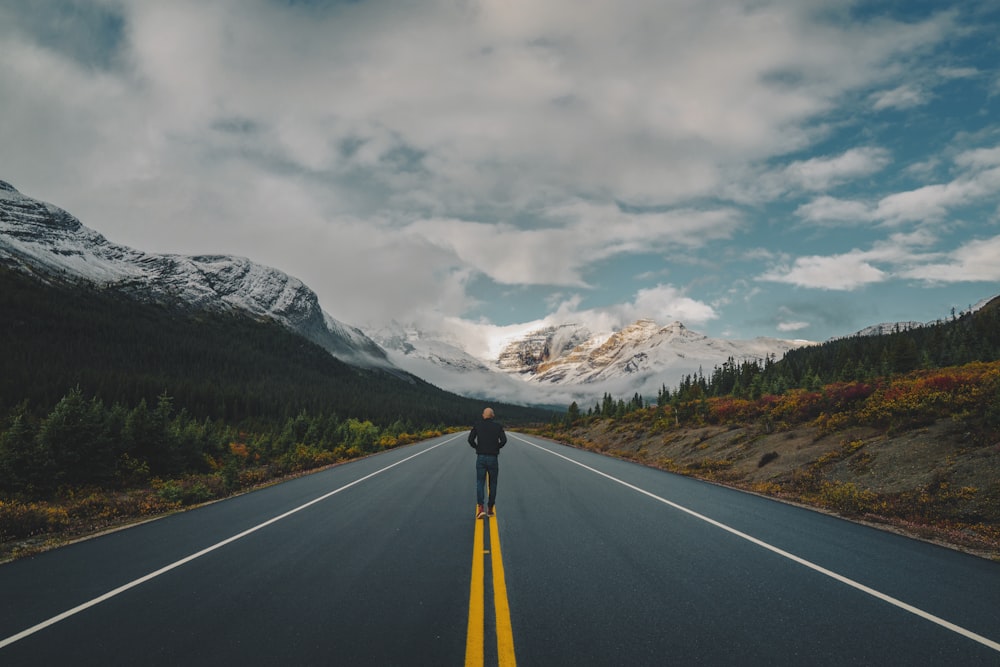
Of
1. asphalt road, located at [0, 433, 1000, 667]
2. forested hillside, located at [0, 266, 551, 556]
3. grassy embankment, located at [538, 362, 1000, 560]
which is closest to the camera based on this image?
asphalt road, located at [0, 433, 1000, 667]

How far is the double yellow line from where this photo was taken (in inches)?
149

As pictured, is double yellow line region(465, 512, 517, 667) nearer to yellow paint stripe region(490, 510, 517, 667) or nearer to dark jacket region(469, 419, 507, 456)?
yellow paint stripe region(490, 510, 517, 667)

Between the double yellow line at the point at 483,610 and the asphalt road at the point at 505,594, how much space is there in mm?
30

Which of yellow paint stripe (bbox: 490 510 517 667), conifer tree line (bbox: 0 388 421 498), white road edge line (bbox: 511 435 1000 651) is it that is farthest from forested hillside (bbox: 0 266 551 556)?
white road edge line (bbox: 511 435 1000 651)

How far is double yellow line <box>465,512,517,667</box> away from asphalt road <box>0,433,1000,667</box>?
3cm

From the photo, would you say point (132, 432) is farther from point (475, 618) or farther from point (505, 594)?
point (475, 618)

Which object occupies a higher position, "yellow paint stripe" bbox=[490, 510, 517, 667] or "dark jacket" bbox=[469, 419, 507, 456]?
"dark jacket" bbox=[469, 419, 507, 456]

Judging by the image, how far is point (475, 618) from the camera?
178 inches

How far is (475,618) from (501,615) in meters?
0.27

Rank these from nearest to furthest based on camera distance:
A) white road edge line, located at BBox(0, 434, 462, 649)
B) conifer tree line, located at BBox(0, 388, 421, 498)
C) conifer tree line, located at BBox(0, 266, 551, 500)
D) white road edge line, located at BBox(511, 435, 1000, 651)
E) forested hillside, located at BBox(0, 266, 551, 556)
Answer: white road edge line, located at BBox(511, 435, 1000, 651) → white road edge line, located at BBox(0, 434, 462, 649) → forested hillside, located at BBox(0, 266, 551, 556) → conifer tree line, located at BBox(0, 388, 421, 498) → conifer tree line, located at BBox(0, 266, 551, 500)

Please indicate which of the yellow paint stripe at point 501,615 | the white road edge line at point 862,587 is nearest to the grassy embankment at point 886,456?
the white road edge line at point 862,587

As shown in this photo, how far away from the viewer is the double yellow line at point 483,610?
3772mm

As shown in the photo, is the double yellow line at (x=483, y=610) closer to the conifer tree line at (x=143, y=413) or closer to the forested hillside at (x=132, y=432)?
the forested hillside at (x=132, y=432)

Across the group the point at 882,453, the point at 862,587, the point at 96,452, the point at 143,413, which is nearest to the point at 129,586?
the point at 862,587
